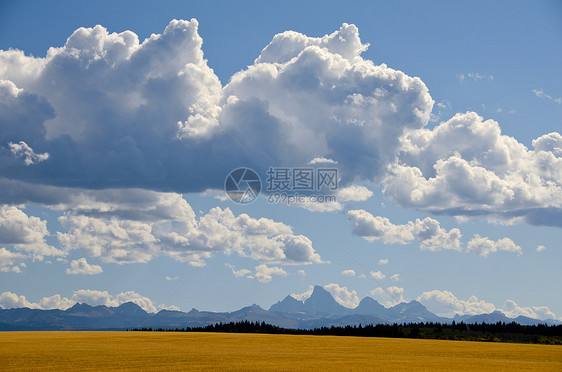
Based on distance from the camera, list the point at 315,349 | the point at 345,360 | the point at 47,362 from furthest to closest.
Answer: the point at 315,349 < the point at 345,360 < the point at 47,362

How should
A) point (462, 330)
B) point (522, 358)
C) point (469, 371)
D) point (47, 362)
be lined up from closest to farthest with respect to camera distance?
point (469, 371) < point (47, 362) < point (522, 358) < point (462, 330)

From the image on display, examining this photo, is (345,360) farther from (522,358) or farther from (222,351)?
(522,358)

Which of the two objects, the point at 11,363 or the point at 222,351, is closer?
the point at 11,363

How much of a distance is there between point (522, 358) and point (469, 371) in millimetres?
26409

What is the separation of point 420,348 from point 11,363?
66398 mm

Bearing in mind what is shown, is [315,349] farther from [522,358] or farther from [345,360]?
[522,358]

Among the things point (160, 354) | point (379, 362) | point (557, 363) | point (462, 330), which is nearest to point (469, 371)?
point (379, 362)

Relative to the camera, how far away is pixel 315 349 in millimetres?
95312

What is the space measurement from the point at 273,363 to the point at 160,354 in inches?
794

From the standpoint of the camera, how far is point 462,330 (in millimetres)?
187750

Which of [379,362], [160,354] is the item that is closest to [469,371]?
[379,362]

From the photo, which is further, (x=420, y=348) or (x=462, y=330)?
(x=462, y=330)

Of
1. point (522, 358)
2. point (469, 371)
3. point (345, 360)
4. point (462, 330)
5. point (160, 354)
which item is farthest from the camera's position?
point (462, 330)

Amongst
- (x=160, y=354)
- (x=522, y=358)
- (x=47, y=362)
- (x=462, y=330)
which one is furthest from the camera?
(x=462, y=330)
